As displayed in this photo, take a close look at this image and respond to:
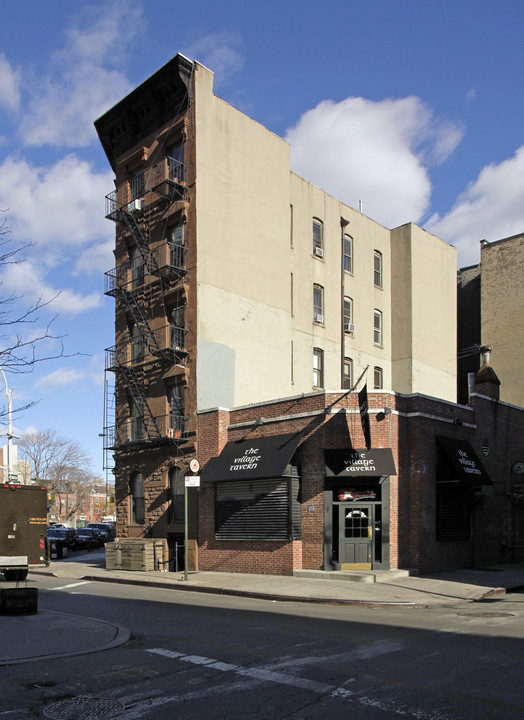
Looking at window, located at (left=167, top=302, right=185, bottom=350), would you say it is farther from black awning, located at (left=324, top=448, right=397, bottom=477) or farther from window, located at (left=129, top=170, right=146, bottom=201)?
black awning, located at (left=324, top=448, right=397, bottom=477)

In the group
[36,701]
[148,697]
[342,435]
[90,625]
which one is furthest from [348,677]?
[342,435]

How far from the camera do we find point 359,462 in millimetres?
21391

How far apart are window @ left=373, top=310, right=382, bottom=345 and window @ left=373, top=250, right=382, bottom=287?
1.61 metres

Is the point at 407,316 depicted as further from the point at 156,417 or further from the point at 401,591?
the point at 401,591

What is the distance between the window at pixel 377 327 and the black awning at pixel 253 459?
14.4 m

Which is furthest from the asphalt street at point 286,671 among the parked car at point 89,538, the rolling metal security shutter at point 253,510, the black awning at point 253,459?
the parked car at point 89,538

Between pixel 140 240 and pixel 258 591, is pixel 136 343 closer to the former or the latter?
pixel 140 240

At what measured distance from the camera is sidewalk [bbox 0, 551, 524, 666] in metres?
10.4

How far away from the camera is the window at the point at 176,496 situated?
27500 mm

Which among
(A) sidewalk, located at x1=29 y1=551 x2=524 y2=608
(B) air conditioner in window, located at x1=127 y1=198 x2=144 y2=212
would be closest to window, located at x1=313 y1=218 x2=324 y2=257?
(B) air conditioner in window, located at x1=127 y1=198 x2=144 y2=212

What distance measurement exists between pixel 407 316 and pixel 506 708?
31781 millimetres

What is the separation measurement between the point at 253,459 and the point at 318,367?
11109 millimetres

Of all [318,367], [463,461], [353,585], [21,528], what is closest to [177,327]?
[318,367]

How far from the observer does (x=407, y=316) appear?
37.6 m
